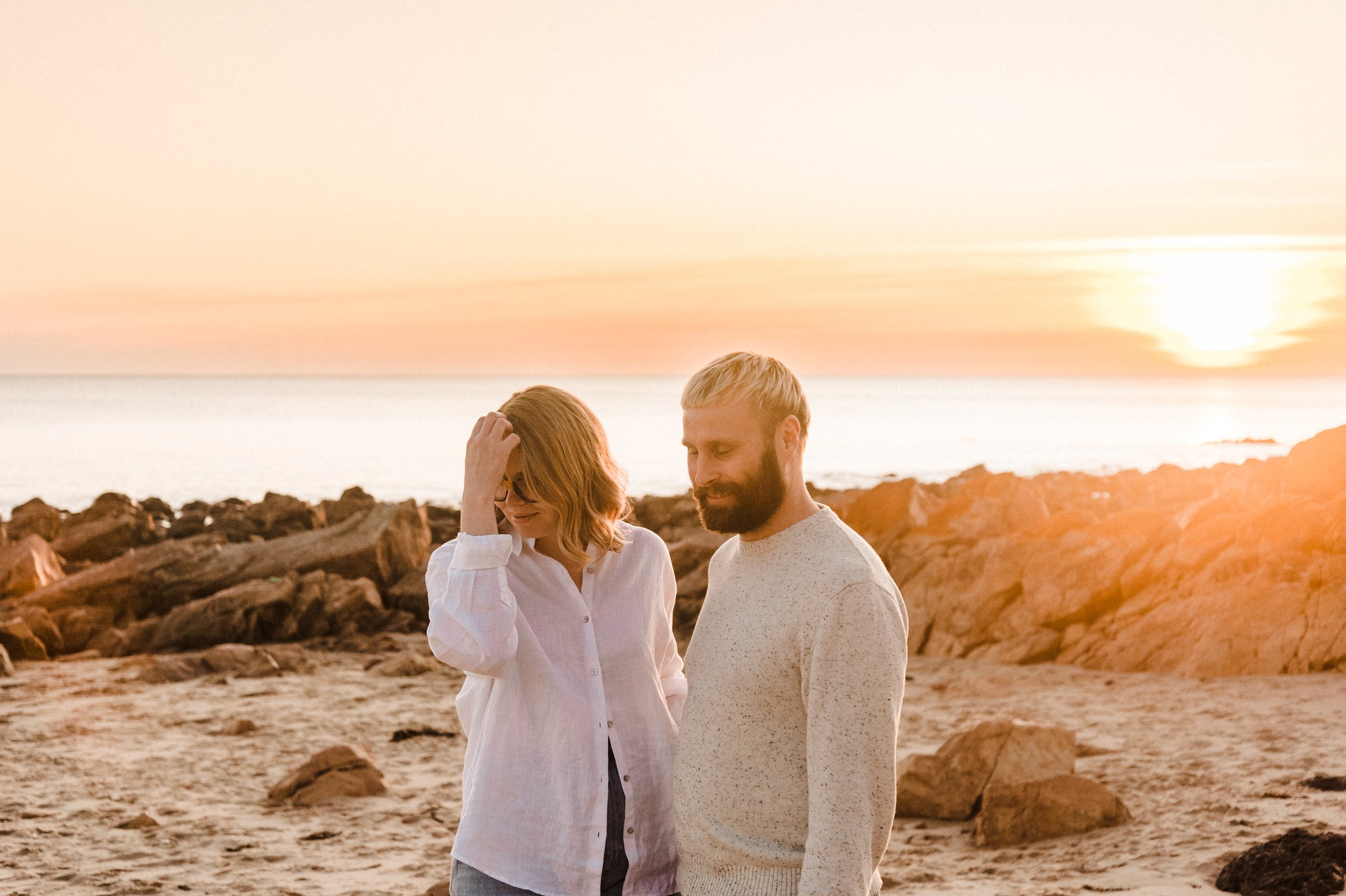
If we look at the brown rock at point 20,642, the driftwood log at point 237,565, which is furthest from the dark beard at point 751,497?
the driftwood log at point 237,565

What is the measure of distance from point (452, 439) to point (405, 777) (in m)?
52.0

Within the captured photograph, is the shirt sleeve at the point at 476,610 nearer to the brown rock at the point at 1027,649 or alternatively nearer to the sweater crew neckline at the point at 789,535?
the sweater crew neckline at the point at 789,535

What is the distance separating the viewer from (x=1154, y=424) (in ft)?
236

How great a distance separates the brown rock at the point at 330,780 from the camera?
8211mm

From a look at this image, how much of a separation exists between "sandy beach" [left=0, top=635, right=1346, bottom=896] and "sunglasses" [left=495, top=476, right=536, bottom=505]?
13.8ft

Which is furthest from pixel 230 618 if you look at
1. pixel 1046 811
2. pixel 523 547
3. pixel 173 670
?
pixel 523 547

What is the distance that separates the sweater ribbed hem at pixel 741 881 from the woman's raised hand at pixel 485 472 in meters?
1.01

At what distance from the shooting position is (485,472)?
3.00m

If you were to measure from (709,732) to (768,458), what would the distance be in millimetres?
703

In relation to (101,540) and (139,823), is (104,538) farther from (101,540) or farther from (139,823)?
(139,823)

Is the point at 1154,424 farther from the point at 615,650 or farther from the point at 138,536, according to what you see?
the point at 615,650

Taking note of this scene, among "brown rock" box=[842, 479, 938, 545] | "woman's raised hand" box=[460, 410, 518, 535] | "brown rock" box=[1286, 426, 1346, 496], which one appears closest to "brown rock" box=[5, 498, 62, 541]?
"brown rock" box=[842, 479, 938, 545]

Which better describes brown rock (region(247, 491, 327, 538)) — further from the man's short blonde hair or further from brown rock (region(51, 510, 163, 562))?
the man's short blonde hair

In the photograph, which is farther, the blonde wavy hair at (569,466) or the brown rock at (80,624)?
the brown rock at (80,624)
